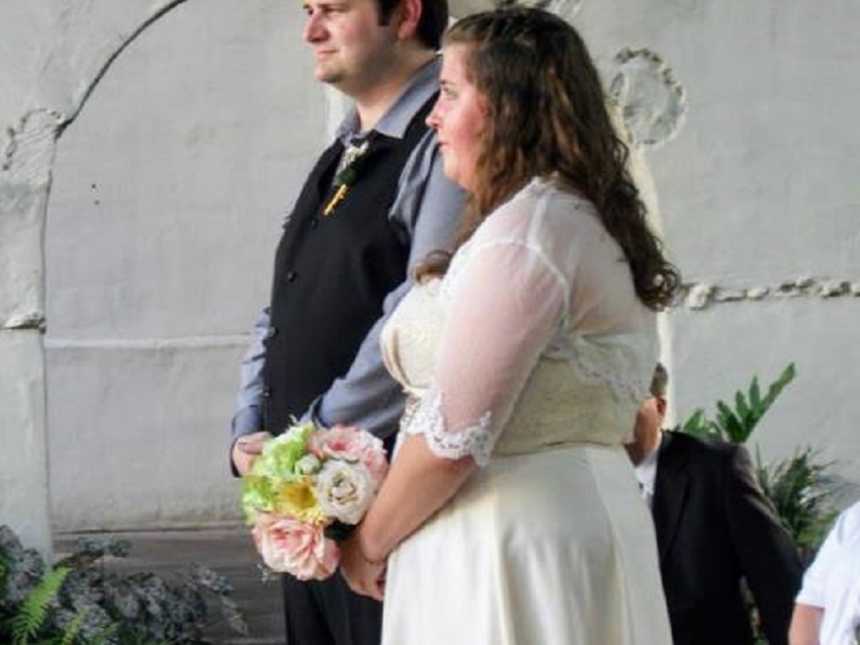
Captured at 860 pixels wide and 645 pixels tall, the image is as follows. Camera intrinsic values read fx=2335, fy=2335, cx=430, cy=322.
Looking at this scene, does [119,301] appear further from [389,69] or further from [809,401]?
[389,69]

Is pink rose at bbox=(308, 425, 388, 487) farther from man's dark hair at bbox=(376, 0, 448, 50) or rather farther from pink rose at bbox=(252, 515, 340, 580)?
man's dark hair at bbox=(376, 0, 448, 50)

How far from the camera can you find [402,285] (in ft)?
14.3

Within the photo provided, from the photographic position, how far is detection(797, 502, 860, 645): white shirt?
5188mm

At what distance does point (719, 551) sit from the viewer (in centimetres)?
502

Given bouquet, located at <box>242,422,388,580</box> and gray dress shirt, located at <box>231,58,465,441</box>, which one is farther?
gray dress shirt, located at <box>231,58,465,441</box>

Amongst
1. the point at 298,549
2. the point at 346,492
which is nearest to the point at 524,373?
the point at 346,492

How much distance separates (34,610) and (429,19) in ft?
8.50

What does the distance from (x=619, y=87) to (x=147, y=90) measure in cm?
387

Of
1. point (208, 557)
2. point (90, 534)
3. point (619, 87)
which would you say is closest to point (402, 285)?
point (619, 87)

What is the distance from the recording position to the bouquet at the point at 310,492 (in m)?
3.69

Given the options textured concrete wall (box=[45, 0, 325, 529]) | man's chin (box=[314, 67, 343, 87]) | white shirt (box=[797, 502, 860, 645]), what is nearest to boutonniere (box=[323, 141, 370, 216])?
man's chin (box=[314, 67, 343, 87])

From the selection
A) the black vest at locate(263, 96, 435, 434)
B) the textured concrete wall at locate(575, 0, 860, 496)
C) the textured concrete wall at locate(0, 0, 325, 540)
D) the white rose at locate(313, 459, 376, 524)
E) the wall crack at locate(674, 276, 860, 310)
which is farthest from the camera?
the textured concrete wall at locate(0, 0, 325, 540)

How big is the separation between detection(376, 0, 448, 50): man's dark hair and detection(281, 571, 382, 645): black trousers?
3.47 feet

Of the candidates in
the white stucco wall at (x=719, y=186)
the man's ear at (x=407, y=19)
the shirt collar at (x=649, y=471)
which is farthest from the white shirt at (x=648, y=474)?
the white stucco wall at (x=719, y=186)
